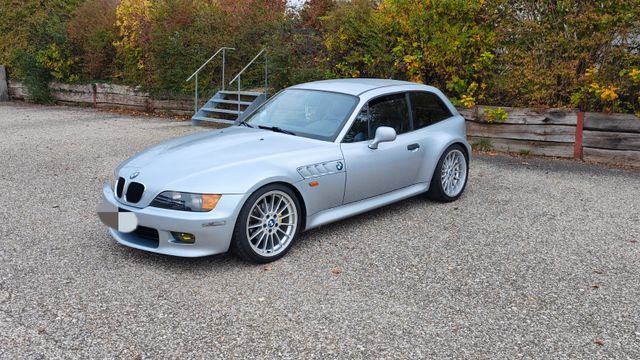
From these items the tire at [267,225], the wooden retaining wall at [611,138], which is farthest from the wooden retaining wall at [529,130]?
the tire at [267,225]

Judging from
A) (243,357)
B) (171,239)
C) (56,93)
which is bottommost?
(243,357)

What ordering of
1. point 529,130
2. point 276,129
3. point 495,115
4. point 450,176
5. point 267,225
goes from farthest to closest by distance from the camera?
point 495,115, point 529,130, point 450,176, point 276,129, point 267,225

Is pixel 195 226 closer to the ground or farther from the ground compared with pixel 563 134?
closer to the ground

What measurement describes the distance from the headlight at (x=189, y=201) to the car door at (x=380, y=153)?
1.31 meters

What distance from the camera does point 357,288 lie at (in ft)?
12.9

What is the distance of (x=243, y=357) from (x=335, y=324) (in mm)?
636

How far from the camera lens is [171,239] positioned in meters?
4.07

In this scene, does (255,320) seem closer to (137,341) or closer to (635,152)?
(137,341)

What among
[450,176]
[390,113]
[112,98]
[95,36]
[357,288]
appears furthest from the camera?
[112,98]

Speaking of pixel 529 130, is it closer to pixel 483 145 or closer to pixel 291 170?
pixel 483 145

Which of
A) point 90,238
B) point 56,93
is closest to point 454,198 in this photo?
point 90,238

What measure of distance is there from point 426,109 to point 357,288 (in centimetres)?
263

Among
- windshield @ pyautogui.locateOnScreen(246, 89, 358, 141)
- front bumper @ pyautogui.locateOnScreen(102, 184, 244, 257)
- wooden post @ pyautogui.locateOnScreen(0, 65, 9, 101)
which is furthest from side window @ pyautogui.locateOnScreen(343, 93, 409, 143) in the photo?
wooden post @ pyautogui.locateOnScreen(0, 65, 9, 101)

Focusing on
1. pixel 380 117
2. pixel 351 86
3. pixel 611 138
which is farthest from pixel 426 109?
pixel 611 138
